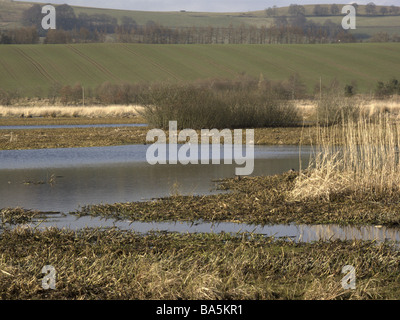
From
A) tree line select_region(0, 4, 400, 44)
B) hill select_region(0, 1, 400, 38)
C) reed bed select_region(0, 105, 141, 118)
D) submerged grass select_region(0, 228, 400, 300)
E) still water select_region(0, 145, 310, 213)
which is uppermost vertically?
hill select_region(0, 1, 400, 38)

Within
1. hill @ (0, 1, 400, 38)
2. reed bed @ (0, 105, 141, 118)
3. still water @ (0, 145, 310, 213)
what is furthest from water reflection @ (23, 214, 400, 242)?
hill @ (0, 1, 400, 38)

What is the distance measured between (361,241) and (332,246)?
57 centimetres

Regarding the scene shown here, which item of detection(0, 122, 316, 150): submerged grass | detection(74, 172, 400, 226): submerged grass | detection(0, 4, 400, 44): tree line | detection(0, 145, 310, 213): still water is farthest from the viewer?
detection(0, 4, 400, 44): tree line

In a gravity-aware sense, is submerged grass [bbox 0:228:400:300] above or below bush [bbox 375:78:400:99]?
above

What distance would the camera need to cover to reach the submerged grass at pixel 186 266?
7.27m

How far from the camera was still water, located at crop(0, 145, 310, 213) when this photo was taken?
14.6 m

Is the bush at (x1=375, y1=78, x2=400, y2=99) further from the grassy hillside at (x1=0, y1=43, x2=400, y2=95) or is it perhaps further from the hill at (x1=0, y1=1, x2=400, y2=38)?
the hill at (x1=0, y1=1, x2=400, y2=38)

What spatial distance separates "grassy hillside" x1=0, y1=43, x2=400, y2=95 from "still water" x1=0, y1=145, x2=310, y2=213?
57.2 m

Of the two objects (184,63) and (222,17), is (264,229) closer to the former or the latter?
(184,63)

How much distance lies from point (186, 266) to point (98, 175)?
34.9ft

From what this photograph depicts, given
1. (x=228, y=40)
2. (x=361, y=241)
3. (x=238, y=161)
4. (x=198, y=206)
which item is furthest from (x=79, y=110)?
(x=228, y=40)

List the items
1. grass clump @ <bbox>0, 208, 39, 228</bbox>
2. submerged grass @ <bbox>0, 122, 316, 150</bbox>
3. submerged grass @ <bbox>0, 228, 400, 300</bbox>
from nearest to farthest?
submerged grass @ <bbox>0, 228, 400, 300</bbox> < grass clump @ <bbox>0, 208, 39, 228</bbox> < submerged grass @ <bbox>0, 122, 316, 150</bbox>

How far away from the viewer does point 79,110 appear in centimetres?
5525

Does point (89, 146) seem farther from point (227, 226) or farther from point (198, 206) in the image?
point (227, 226)
